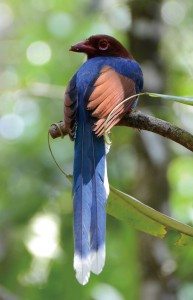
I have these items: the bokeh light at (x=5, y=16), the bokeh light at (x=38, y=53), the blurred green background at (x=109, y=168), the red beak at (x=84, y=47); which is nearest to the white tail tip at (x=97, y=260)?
the blurred green background at (x=109, y=168)

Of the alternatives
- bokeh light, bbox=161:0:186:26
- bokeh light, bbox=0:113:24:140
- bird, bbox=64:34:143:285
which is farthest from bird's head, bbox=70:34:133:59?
bokeh light, bbox=0:113:24:140

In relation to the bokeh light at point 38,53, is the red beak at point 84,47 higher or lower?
higher

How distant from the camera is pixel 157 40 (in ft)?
18.4

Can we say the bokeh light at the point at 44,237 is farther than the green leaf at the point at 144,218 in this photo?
Yes

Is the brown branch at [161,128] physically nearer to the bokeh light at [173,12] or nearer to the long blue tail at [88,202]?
the long blue tail at [88,202]

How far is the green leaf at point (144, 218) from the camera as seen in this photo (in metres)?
3.03

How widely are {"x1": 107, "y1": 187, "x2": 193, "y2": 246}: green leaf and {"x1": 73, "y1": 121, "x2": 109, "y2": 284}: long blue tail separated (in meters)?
0.10

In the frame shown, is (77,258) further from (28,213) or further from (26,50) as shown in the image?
(26,50)

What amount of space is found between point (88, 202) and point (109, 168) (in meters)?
2.38

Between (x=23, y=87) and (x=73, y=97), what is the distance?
207cm

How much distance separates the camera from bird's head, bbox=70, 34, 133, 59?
4.20 m

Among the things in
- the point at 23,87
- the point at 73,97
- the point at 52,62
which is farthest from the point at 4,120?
the point at 73,97

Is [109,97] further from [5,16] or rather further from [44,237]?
[5,16]

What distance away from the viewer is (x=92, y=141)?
10.6ft
